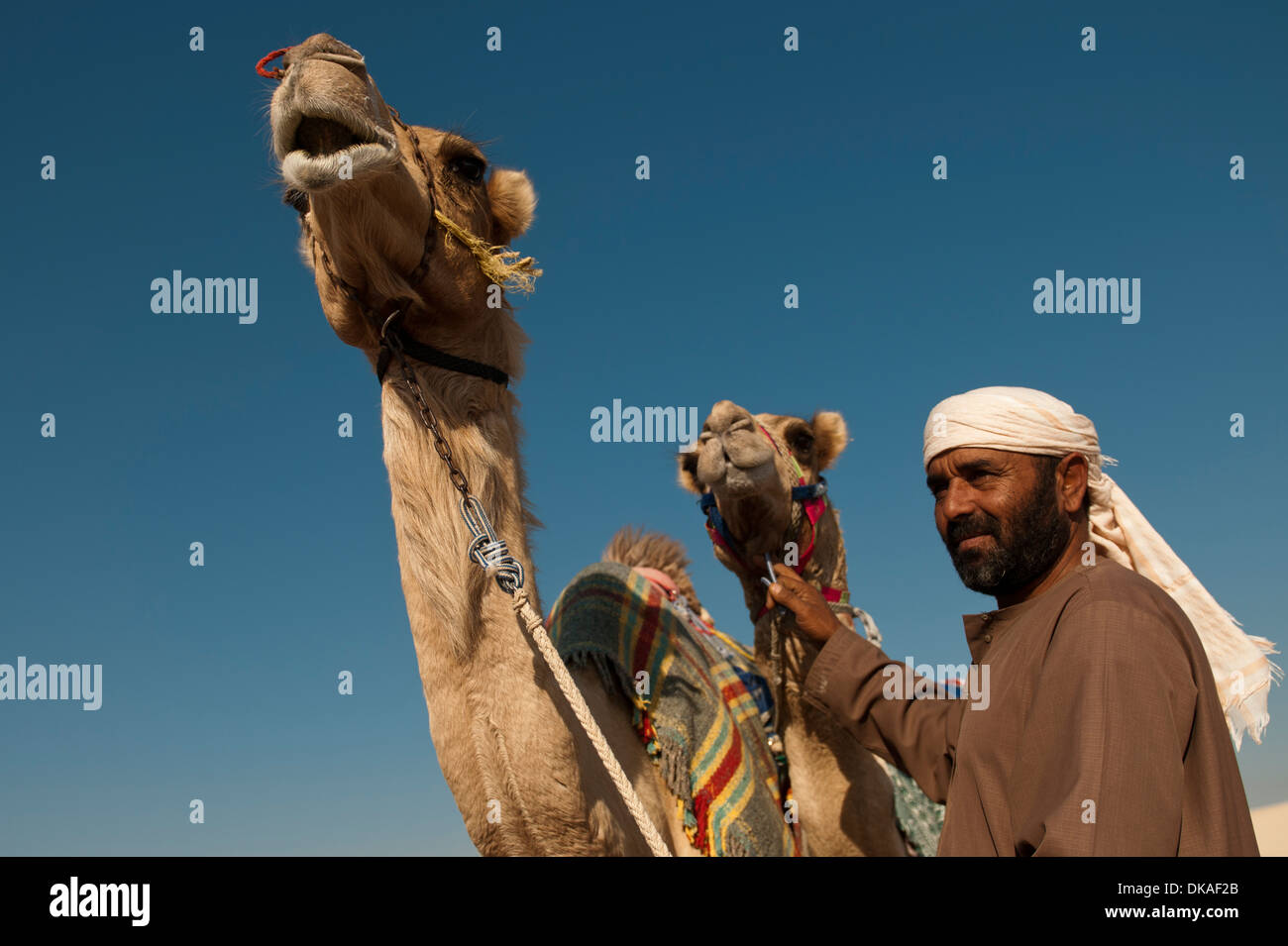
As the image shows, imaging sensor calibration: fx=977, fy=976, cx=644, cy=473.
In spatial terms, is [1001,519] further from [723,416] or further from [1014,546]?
[723,416]

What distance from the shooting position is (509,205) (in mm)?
3391

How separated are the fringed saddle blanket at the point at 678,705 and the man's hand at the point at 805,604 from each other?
396mm

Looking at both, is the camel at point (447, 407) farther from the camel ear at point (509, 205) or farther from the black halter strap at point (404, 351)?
the camel ear at point (509, 205)

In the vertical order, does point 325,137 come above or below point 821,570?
above

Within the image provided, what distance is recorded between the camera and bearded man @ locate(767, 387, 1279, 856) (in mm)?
1743

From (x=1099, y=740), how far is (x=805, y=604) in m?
2.09

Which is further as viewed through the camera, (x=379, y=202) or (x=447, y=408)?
(x=447, y=408)

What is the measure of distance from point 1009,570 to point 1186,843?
696 mm

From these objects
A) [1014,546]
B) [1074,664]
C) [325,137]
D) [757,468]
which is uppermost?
[325,137]

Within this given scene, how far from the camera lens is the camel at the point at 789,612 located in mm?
3805

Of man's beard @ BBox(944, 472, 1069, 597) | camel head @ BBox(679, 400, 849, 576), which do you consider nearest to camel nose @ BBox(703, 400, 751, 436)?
camel head @ BBox(679, 400, 849, 576)

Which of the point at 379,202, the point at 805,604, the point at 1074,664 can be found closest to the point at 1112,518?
the point at 1074,664
